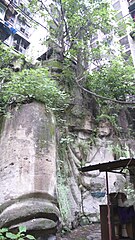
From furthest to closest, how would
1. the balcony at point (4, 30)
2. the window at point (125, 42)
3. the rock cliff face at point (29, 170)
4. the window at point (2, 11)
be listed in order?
the window at point (125, 42)
the window at point (2, 11)
the balcony at point (4, 30)
the rock cliff face at point (29, 170)

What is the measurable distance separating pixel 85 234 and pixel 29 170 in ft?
10.9

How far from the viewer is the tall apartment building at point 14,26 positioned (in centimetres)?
1706

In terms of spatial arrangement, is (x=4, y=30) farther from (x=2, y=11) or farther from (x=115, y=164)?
(x=115, y=164)

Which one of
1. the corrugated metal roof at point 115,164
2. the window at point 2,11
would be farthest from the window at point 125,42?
the corrugated metal roof at point 115,164

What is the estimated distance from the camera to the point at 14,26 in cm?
1948

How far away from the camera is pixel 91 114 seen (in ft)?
33.8

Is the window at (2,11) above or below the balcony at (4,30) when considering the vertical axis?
above

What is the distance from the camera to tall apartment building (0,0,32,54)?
17062 millimetres

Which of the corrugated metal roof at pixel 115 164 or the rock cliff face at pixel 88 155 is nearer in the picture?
the corrugated metal roof at pixel 115 164

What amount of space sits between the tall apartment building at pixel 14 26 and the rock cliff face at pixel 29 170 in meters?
13.3

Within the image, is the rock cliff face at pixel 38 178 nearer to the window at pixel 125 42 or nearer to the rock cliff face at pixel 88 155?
the rock cliff face at pixel 88 155

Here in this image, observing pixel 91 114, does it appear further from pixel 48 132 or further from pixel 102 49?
pixel 48 132

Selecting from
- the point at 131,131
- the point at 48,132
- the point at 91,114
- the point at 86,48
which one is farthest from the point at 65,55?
the point at 48,132

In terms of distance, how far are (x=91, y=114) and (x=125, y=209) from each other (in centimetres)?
571
